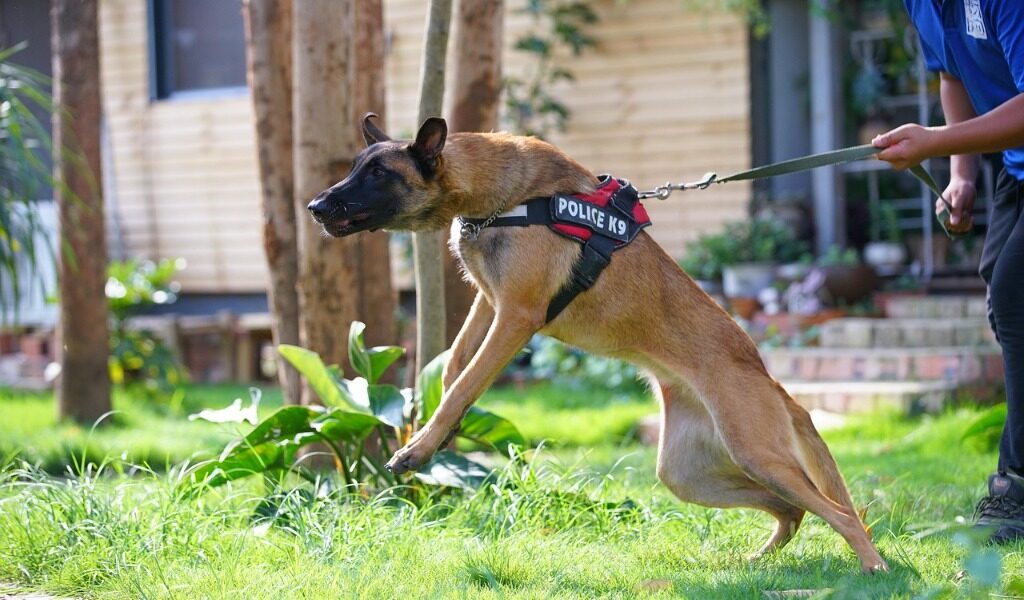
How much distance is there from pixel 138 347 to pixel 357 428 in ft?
19.0

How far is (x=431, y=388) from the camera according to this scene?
14.2 ft

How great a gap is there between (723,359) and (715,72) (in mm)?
7265

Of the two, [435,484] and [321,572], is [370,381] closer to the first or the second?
[435,484]

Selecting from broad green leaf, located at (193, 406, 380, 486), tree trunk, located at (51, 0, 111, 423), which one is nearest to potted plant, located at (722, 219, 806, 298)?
tree trunk, located at (51, 0, 111, 423)

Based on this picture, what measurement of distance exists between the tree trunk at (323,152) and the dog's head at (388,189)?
1370 millimetres

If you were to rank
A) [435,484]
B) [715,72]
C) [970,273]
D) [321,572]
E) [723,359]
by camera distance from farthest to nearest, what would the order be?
[715,72] → [970,273] → [435,484] → [723,359] → [321,572]

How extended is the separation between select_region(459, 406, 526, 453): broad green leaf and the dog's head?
107cm

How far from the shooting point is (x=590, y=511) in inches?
163

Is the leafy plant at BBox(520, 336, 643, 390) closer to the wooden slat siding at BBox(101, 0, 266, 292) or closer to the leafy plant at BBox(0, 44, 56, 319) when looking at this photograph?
the wooden slat siding at BBox(101, 0, 266, 292)

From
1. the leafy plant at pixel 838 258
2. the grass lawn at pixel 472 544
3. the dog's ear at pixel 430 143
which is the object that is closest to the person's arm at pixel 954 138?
the grass lawn at pixel 472 544

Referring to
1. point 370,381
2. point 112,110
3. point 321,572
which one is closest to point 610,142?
point 112,110

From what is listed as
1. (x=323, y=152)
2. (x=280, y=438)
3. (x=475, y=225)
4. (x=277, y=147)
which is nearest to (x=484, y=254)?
(x=475, y=225)

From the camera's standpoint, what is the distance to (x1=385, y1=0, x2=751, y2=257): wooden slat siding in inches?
411

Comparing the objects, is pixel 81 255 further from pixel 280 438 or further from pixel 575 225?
pixel 575 225
